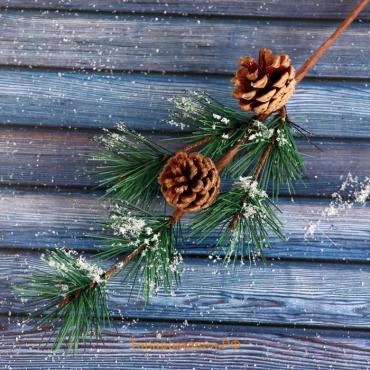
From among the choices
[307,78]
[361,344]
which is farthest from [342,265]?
[307,78]

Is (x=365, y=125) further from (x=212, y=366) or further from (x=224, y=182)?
(x=212, y=366)

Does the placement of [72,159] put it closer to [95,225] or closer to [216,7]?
[95,225]

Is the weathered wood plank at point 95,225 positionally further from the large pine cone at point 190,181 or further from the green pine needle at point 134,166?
the large pine cone at point 190,181

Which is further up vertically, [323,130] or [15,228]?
[323,130]

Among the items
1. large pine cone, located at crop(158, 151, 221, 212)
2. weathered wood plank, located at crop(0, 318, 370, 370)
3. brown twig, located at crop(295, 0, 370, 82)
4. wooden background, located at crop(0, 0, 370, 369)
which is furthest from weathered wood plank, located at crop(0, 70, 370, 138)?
weathered wood plank, located at crop(0, 318, 370, 370)

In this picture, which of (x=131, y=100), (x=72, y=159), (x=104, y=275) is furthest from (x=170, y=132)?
(x=104, y=275)

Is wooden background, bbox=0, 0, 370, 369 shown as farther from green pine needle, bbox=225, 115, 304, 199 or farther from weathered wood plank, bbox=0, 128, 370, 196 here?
green pine needle, bbox=225, 115, 304, 199
